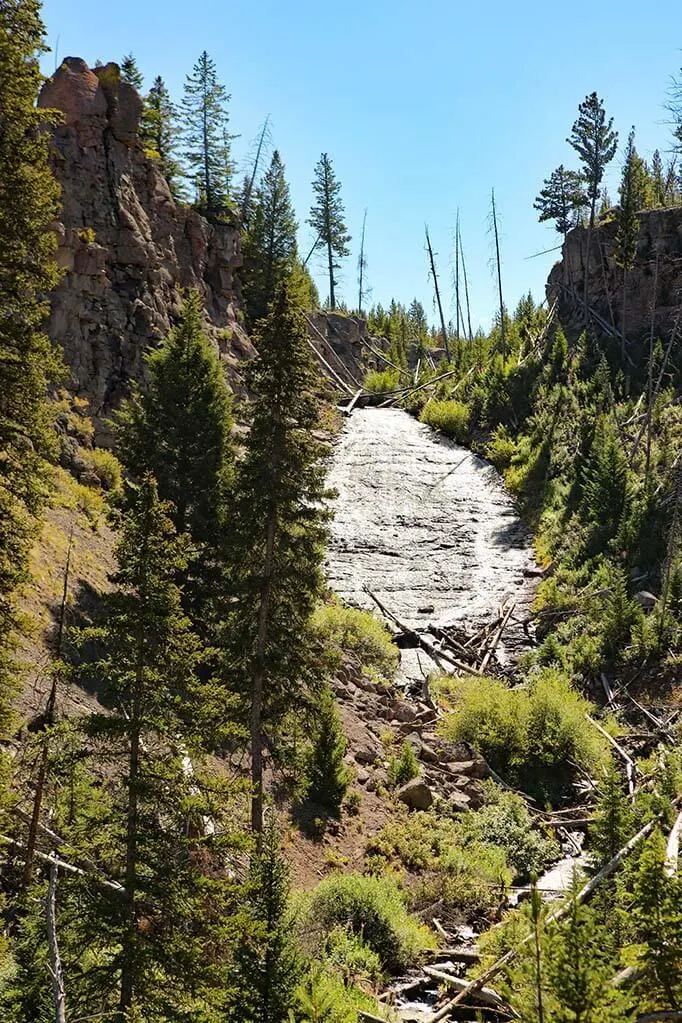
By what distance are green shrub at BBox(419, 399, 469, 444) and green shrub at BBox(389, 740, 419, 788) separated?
30203mm

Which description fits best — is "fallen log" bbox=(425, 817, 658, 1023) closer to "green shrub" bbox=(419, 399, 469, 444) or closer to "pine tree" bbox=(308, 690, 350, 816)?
"pine tree" bbox=(308, 690, 350, 816)

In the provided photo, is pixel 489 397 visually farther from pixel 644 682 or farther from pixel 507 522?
pixel 644 682

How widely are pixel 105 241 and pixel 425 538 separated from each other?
19442 mm

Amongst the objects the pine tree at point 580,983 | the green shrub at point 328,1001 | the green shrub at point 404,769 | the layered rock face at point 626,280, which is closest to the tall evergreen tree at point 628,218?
the layered rock face at point 626,280

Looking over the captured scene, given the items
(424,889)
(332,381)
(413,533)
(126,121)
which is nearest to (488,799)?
(424,889)

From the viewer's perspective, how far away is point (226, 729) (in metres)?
9.31

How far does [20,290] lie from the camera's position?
42.5ft

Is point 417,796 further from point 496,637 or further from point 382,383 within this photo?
point 382,383

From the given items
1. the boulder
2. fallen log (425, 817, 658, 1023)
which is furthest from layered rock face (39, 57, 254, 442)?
fallen log (425, 817, 658, 1023)

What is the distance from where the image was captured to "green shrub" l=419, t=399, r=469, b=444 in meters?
47.7

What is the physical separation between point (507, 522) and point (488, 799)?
19.6 m

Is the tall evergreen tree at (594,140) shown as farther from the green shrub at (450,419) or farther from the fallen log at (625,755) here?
the fallen log at (625,755)

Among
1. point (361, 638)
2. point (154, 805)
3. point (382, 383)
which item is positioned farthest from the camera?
point (382, 383)

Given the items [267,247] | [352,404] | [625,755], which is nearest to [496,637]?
[625,755]
